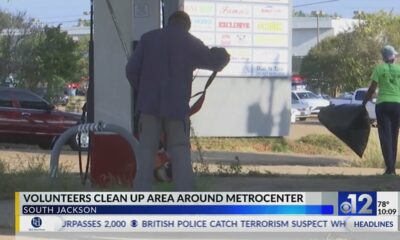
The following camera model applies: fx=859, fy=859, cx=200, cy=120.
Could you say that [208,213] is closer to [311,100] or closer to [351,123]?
[351,123]

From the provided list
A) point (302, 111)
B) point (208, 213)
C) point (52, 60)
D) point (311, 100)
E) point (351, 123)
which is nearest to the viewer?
point (208, 213)

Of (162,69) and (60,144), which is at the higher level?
(162,69)

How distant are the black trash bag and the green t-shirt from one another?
0.35 meters

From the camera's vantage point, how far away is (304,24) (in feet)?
296

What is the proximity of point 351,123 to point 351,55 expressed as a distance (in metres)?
44.1

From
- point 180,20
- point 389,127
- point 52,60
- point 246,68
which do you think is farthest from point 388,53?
point 52,60

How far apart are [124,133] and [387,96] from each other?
415 cm

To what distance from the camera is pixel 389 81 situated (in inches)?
442

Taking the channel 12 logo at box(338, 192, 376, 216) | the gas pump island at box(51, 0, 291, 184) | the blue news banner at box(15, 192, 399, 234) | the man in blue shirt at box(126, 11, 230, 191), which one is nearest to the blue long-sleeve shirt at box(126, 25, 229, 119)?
the man in blue shirt at box(126, 11, 230, 191)

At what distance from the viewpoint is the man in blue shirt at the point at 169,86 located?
762cm

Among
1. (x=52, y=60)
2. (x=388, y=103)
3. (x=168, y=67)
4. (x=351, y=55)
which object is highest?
(x=351, y=55)

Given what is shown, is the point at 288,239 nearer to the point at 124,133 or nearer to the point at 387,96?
the point at 124,133

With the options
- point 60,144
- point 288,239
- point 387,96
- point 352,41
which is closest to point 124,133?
point 60,144

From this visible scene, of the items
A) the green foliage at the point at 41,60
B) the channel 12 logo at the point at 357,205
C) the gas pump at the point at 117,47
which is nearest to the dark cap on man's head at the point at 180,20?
the gas pump at the point at 117,47
